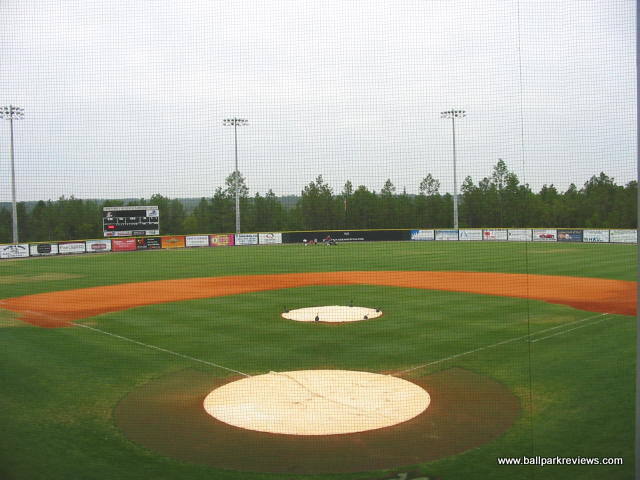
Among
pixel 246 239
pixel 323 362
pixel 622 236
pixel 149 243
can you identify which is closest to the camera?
pixel 323 362

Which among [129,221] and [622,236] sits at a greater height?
[129,221]

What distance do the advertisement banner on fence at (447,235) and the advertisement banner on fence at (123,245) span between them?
18.2m

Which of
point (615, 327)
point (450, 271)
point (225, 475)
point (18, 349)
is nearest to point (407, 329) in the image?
point (615, 327)

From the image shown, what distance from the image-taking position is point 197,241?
33531 millimetres

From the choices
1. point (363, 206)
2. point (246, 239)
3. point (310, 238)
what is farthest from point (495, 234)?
point (246, 239)

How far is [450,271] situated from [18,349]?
13807 millimetres

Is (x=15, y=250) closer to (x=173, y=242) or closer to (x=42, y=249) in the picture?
(x=42, y=249)

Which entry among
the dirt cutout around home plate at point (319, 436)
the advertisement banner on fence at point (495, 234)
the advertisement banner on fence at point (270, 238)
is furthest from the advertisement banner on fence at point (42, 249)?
the dirt cutout around home plate at point (319, 436)

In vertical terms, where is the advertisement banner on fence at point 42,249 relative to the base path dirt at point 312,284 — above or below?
above

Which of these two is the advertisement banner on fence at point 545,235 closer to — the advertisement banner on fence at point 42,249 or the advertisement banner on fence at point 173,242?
the advertisement banner on fence at point 173,242

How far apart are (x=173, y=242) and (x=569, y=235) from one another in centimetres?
2246

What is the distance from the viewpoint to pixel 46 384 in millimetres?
7188

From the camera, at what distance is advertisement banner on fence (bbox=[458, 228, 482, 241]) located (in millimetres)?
34312

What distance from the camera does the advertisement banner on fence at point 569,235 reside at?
3052 cm
